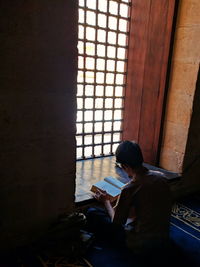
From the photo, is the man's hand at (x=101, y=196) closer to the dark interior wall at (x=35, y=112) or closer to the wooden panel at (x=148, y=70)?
the dark interior wall at (x=35, y=112)

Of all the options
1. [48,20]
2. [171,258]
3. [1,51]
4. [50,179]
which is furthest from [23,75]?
[171,258]

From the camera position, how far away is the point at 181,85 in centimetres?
324

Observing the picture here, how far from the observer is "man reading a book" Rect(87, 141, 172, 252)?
194cm

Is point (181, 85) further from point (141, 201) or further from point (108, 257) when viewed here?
point (108, 257)

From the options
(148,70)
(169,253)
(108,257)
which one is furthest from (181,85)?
(108,257)

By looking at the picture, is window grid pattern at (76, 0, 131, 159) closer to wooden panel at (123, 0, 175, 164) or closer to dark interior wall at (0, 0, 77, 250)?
wooden panel at (123, 0, 175, 164)

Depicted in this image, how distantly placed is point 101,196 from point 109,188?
28 cm

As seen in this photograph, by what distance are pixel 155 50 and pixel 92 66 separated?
2.80 ft

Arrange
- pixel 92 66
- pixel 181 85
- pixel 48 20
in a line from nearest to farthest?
pixel 48 20 → pixel 181 85 → pixel 92 66

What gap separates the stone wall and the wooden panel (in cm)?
12

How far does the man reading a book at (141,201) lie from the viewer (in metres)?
1.94

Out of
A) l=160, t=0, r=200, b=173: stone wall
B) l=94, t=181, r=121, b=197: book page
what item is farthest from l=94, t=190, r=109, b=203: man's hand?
l=160, t=0, r=200, b=173: stone wall

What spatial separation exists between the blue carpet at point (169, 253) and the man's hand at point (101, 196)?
1.35 ft

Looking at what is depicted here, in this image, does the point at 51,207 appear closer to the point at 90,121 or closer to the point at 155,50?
the point at 90,121
